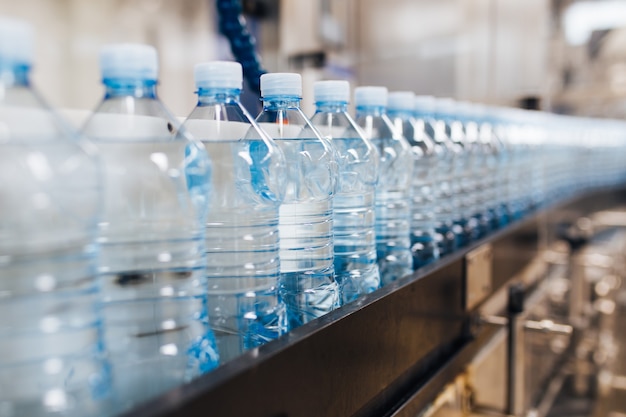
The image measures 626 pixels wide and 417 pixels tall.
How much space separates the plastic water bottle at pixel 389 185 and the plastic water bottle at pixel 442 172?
127mm

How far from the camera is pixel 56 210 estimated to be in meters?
0.45

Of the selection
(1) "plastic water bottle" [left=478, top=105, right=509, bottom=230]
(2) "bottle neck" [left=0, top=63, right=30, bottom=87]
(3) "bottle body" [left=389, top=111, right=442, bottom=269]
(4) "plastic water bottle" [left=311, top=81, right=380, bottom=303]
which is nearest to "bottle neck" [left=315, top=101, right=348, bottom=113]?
(4) "plastic water bottle" [left=311, top=81, right=380, bottom=303]

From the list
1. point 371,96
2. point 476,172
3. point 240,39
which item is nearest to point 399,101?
point 371,96

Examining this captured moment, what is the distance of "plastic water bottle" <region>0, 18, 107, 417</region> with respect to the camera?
1.38 feet

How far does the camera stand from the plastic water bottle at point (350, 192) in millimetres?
862

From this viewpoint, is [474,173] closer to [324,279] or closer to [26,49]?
[324,279]

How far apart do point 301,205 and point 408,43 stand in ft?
9.27

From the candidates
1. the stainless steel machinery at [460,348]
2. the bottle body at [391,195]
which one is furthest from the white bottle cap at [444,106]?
the stainless steel machinery at [460,348]

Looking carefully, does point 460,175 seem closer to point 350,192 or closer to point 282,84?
point 350,192

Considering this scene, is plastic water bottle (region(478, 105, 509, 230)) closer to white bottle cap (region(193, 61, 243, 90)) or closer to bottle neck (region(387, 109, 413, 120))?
bottle neck (region(387, 109, 413, 120))

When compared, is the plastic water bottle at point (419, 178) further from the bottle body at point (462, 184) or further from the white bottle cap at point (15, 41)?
the white bottle cap at point (15, 41)

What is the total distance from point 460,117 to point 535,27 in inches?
62.0

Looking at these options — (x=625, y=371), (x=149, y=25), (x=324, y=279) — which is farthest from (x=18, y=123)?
(x=625, y=371)

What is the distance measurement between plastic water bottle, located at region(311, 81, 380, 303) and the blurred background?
1.34m
